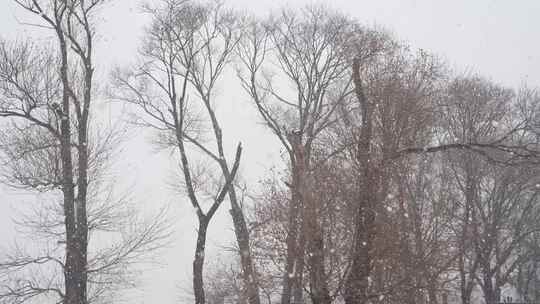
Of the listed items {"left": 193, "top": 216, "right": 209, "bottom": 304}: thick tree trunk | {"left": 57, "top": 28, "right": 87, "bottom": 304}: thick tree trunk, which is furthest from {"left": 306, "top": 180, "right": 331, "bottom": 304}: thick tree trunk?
{"left": 57, "top": 28, "right": 87, "bottom": 304}: thick tree trunk

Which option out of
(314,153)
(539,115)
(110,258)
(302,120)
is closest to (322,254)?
(314,153)

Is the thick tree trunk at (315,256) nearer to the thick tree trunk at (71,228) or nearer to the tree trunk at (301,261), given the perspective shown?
the tree trunk at (301,261)

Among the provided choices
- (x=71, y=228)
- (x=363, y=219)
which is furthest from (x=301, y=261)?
(x=71, y=228)

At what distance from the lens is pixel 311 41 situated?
61.4ft

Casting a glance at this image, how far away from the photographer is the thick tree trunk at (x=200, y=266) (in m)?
14.1

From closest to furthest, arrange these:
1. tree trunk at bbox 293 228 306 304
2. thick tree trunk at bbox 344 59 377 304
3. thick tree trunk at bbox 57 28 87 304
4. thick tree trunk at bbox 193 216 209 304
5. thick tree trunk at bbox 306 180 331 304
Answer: thick tree trunk at bbox 306 180 331 304
thick tree trunk at bbox 344 59 377 304
tree trunk at bbox 293 228 306 304
thick tree trunk at bbox 57 28 87 304
thick tree trunk at bbox 193 216 209 304

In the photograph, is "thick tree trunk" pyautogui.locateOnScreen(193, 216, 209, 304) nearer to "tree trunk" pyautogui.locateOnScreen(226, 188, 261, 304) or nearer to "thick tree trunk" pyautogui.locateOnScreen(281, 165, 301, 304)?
"tree trunk" pyautogui.locateOnScreen(226, 188, 261, 304)

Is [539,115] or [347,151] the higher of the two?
[539,115]

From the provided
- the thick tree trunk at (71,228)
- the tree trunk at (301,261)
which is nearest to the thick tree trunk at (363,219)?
the tree trunk at (301,261)

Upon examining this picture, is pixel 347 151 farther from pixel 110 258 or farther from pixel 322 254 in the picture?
pixel 110 258

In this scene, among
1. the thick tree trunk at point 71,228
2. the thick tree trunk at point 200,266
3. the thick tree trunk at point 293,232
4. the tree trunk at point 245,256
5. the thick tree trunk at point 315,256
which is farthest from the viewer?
the thick tree trunk at point 200,266

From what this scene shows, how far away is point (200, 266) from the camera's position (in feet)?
47.4

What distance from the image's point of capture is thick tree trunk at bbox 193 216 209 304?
46.3 ft

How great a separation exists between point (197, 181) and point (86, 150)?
371 cm
